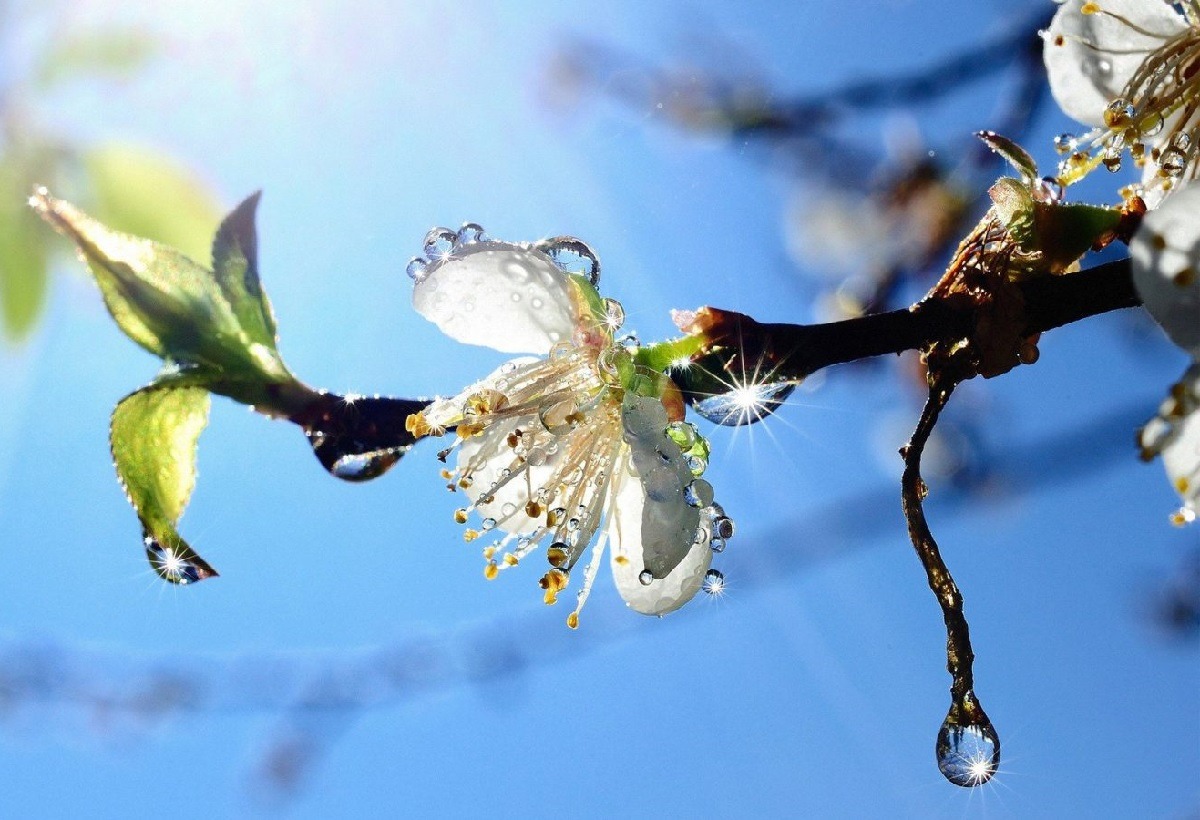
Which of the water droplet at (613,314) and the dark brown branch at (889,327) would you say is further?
the water droplet at (613,314)

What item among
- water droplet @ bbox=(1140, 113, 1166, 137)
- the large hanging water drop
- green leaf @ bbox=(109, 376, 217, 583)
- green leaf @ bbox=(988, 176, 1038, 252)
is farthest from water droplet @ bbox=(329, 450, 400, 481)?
water droplet @ bbox=(1140, 113, 1166, 137)

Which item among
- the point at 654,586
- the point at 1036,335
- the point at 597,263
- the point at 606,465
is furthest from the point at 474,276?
the point at 1036,335

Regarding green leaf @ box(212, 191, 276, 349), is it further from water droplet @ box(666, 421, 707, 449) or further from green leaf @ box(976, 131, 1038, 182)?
green leaf @ box(976, 131, 1038, 182)

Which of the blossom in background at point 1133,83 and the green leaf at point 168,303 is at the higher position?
the blossom in background at point 1133,83

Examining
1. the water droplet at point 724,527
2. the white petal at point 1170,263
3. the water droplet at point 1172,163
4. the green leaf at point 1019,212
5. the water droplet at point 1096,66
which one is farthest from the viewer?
the water droplet at point 1096,66

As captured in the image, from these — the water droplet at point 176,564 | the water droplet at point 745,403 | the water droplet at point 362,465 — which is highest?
the water droplet at point 745,403

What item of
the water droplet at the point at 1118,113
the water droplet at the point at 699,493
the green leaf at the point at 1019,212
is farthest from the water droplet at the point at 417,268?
the water droplet at the point at 1118,113

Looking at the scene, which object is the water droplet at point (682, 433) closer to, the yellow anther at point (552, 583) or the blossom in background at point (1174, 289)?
the yellow anther at point (552, 583)

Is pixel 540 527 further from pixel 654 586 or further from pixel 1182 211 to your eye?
pixel 1182 211

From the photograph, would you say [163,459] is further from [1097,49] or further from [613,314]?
[1097,49]
